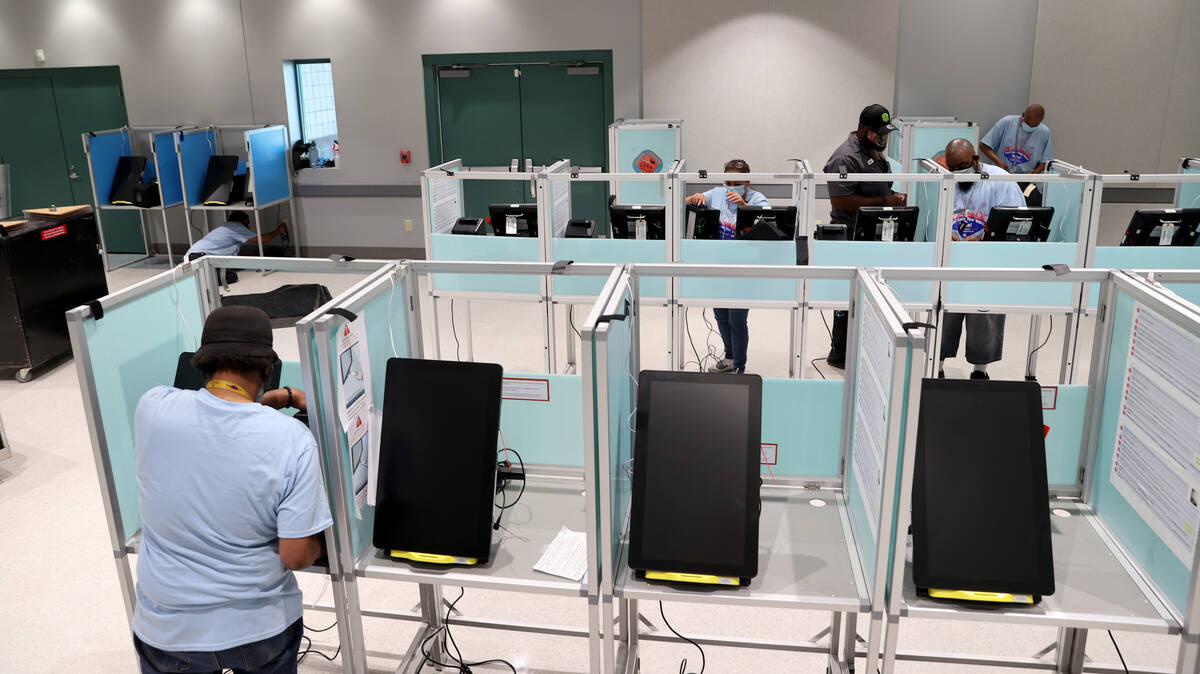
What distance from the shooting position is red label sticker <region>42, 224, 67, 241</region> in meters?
5.89

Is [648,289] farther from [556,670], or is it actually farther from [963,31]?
[963,31]

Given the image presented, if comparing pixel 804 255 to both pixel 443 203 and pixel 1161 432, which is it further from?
pixel 1161 432

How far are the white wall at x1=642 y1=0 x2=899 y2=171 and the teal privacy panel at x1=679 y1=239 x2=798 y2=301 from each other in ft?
11.9

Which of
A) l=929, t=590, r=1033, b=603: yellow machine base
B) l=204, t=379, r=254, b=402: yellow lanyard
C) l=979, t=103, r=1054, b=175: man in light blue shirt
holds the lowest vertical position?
l=929, t=590, r=1033, b=603: yellow machine base

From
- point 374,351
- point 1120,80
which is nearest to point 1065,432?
point 374,351

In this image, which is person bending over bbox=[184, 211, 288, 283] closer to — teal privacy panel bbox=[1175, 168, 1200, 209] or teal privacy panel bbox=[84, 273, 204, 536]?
teal privacy panel bbox=[84, 273, 204, 536]

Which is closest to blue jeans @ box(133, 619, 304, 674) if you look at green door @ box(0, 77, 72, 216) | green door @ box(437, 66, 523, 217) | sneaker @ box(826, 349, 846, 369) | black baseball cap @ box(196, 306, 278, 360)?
black baseball cap @ box(196, 306, 278, 360)

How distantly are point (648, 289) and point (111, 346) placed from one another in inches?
123

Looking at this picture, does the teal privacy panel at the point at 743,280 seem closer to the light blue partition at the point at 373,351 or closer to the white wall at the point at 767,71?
the light blue partition at the point at 373,351

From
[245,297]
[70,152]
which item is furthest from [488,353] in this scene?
[70,152]

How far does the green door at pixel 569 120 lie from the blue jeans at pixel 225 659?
684cm

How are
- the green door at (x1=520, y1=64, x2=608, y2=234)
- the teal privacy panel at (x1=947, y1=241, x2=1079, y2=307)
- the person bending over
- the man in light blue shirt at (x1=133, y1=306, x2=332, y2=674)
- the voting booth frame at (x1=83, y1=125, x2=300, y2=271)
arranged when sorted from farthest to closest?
the green door at (x1=520, y1=64, x2=608, y2=234) < the voting booth frame at (x1=83, y1=125, x2=300, y2=271) < the person bending over < the teal privacy panel at (x1=947, y1=241, x2=1079, y2=307) < the man in light blue shirt at (x1=133, y1=306, x2=332, y2=674)

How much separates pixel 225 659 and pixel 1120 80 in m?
8.37

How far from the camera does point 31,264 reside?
581cm
